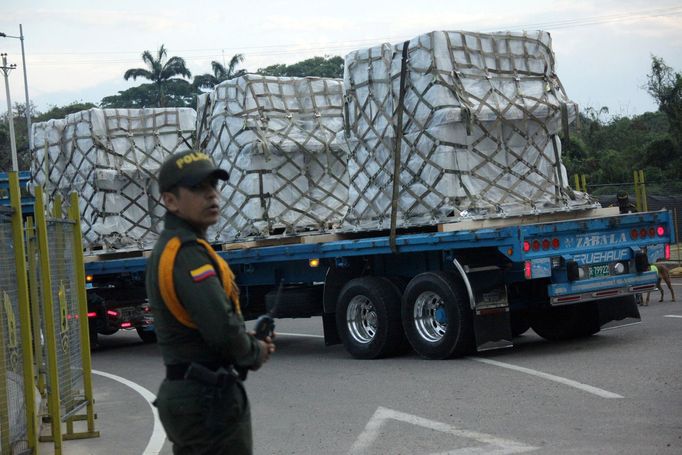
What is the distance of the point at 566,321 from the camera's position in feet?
46.9

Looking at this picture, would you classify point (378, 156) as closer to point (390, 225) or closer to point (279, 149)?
point (390, 225)

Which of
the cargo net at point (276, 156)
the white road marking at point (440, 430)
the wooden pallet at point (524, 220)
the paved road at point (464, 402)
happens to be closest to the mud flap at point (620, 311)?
the paved road at point (464, 402)

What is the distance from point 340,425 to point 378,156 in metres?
5.82

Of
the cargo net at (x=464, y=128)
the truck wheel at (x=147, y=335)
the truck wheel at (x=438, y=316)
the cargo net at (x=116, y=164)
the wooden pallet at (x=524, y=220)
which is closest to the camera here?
the truck wheel at (x=438, y=316)

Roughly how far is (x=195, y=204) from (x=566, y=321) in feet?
34.1

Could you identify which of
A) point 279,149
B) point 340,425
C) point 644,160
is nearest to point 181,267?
point 340,425

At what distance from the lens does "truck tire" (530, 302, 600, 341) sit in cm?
1416

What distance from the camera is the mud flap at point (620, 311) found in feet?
→ 45.6

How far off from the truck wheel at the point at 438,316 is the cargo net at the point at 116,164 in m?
7.25

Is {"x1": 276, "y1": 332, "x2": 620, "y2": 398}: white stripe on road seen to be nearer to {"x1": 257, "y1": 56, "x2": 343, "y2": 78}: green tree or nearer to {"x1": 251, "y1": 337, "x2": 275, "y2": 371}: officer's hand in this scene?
{"x1": 251, "y1": 337, "x2": 275, "y2": 371}: officer's hand

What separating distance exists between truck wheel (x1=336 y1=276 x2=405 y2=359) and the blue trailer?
15mm

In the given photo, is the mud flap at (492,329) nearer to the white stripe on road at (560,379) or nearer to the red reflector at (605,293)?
the white stripe on road at (560,379)

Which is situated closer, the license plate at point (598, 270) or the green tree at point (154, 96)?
the license plate at point (598, 270)

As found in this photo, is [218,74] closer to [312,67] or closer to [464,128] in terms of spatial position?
[312,67]
